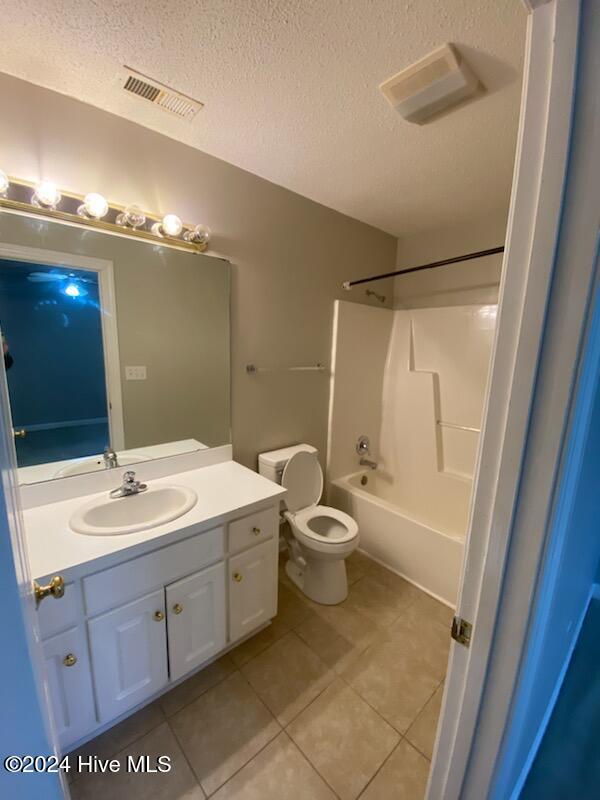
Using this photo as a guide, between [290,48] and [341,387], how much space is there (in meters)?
1.82

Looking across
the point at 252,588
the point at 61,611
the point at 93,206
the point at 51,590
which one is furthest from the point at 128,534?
the point at 93,206

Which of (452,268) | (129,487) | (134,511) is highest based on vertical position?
(452,268)

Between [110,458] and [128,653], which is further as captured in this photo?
[110,458]

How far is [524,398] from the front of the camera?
0.56 m

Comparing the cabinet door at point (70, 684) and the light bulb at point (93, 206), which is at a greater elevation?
the light bulb at point (93, 206)

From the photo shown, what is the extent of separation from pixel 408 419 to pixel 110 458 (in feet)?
6.99

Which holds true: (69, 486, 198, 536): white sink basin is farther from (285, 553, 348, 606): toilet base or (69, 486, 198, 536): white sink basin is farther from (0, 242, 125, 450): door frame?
(285, 553, 348, 606): toilet base

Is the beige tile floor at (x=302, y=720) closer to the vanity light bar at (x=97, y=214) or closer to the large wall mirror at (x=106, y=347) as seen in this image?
the large wall mirror at (x=106, y=347)

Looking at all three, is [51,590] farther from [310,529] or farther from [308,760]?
[310,529]

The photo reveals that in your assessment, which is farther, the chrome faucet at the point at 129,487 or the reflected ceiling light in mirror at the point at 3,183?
the chrome faucet at the point at 129,487

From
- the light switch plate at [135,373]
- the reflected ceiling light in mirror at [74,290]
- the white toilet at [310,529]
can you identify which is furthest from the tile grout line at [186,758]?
the reflected ceiling light in mirror at [74,290]

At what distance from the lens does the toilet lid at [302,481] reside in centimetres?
209

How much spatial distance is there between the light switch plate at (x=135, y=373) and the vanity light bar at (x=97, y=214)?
0.61 m

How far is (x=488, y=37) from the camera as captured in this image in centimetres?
102
